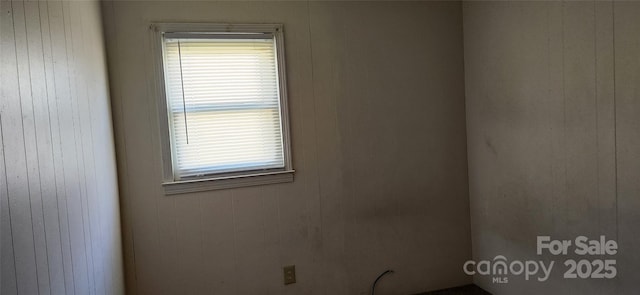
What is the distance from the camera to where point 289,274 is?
2.62 meters

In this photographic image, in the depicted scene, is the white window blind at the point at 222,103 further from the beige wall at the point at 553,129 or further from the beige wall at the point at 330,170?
the beige wall at the point at 553,129

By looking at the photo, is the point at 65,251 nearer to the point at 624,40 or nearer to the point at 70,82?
the point at 70,82

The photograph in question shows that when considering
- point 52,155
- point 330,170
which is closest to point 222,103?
point 330,170

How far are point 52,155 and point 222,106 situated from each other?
133cm

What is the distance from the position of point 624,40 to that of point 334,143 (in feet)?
5.29

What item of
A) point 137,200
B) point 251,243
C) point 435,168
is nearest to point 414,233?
point 435,168

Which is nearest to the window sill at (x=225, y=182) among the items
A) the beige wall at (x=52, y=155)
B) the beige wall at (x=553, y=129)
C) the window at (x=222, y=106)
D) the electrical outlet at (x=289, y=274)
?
the window at (x=222, y=106)

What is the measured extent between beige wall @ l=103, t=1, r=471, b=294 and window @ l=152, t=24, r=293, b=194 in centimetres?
8

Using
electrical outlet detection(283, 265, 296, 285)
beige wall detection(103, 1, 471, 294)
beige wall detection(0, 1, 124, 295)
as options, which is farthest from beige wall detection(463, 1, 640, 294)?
beige wall detection(0, 1, 124, 295)

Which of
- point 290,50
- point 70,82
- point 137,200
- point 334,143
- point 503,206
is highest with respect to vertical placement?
point 290,50

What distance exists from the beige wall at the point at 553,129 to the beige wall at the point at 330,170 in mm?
201

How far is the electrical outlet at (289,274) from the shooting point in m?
2.62

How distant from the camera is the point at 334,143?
8.71 ft

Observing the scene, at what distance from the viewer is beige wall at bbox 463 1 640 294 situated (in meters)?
1.85
